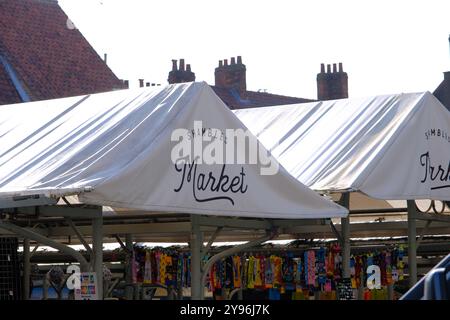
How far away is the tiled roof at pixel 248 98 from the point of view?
3216 centimetres

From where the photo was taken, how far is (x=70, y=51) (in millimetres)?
28016

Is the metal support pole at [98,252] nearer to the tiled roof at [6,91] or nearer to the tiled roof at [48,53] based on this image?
the tiled roof at [6,91]

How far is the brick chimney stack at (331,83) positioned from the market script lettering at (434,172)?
853 inches

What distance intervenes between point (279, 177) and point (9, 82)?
17.7 metres

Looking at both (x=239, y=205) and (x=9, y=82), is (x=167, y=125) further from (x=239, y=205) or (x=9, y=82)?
(x=9, y=82)

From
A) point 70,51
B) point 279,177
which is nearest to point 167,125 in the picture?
point 279,177

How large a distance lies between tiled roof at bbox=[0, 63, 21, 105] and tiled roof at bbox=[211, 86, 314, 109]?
25.5ft

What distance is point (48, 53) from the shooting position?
2722 centimetres

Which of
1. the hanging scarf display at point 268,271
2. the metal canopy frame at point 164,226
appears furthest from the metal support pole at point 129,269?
the hanging scarf display at point 268,271

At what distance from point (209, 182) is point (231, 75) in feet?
85.1

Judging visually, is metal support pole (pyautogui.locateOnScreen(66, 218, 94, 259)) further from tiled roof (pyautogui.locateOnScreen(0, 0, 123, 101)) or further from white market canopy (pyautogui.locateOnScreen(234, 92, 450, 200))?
tiled roof (pyautogui.locateOnScreen(0, 0, 123, 101))
